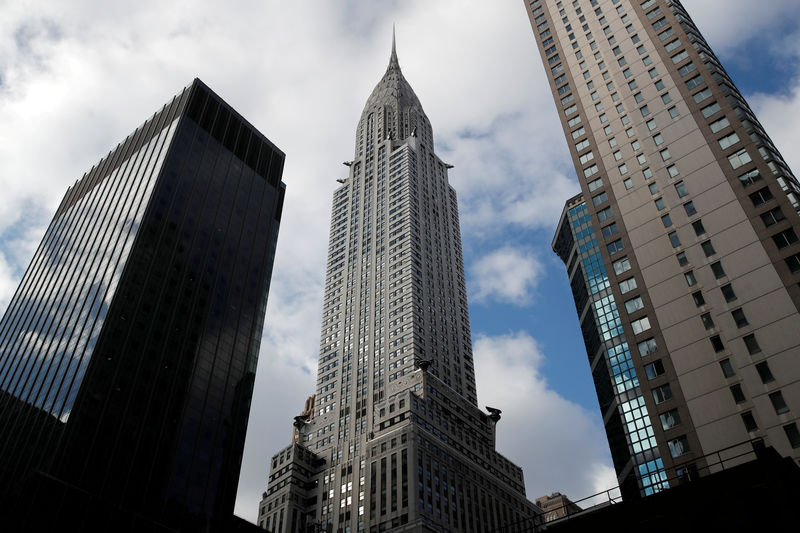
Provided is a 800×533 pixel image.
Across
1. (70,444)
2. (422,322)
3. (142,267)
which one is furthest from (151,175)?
(422,322)

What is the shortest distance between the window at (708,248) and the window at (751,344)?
10450mm

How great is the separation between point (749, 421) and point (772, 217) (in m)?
21.6

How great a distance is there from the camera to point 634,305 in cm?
7331

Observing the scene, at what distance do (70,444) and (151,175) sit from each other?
169 feet

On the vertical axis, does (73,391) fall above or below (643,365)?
above

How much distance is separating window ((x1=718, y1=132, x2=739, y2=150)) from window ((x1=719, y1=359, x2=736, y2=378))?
1025 inches

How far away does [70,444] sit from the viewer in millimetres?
81375

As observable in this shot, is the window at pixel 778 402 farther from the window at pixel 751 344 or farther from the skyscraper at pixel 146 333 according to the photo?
the skyscraper at pixel 146 333

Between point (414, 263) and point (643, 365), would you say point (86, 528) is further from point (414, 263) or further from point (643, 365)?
point (414, 263)

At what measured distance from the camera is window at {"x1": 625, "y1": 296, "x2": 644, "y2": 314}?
2862 inches

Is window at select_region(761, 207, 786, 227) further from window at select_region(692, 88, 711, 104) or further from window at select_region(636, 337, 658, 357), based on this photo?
window at select_region(692, 88, 711, 104)

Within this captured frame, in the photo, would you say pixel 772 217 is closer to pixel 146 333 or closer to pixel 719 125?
pixel 719 125

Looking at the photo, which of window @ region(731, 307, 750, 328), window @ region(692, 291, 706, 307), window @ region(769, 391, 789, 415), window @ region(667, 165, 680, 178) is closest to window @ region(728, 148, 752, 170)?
window @ region(667, 165, 680, 178)

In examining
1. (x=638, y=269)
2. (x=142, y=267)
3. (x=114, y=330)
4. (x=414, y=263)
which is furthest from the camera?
(x=414, y=263)
